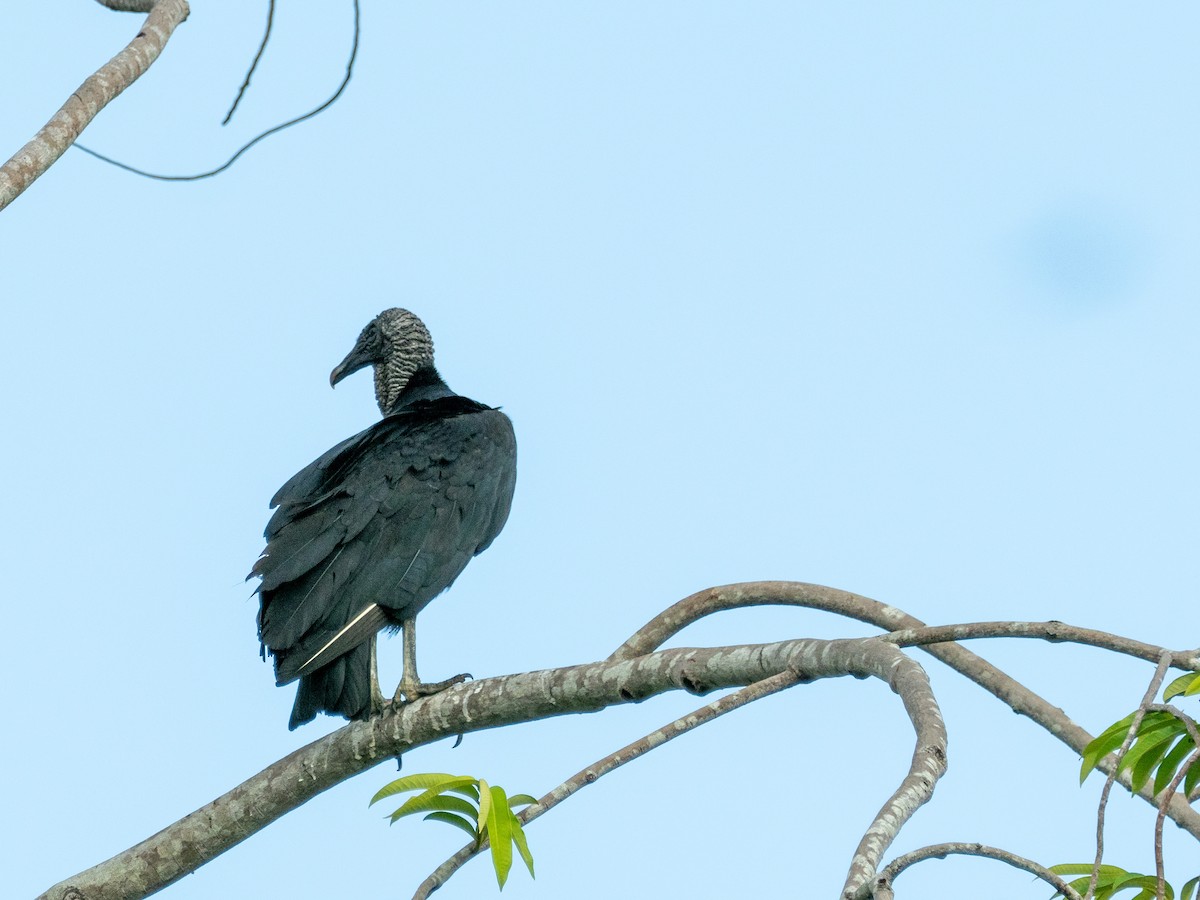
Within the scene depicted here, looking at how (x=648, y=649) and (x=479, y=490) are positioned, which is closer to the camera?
(x=648, y=649)

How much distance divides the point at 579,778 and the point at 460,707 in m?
0.78

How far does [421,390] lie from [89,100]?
232 centimetres

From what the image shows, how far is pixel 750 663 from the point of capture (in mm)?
2537

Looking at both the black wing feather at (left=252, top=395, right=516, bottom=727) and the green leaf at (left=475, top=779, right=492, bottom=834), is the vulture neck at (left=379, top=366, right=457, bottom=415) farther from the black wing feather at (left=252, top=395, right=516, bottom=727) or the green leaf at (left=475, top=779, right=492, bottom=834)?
the green leaf at (left=475, top=779, right=492, bottom=834)

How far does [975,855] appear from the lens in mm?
1830

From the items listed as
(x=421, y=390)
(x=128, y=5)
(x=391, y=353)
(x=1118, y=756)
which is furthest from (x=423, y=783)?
(x=391, y=353)

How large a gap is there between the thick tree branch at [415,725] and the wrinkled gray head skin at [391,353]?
85.8 inches

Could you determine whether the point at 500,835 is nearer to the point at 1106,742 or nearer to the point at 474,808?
the point at 474,808

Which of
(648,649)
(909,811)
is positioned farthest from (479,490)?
(909,811)

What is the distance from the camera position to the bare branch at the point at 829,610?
10.3 feet

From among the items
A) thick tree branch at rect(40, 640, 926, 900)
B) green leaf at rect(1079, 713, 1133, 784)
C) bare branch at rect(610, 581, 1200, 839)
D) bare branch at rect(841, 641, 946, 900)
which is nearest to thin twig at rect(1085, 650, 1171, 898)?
green leaf at rect(1079, 713, 1133, 784)

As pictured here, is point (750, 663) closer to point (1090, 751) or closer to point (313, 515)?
point (1090, 751)

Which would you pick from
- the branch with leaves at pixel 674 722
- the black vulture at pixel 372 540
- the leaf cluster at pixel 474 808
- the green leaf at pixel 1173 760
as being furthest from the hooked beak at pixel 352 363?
the green leaf at pixel 1173 760

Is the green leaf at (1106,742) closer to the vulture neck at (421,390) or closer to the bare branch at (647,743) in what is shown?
the bare branch at (647,743)
